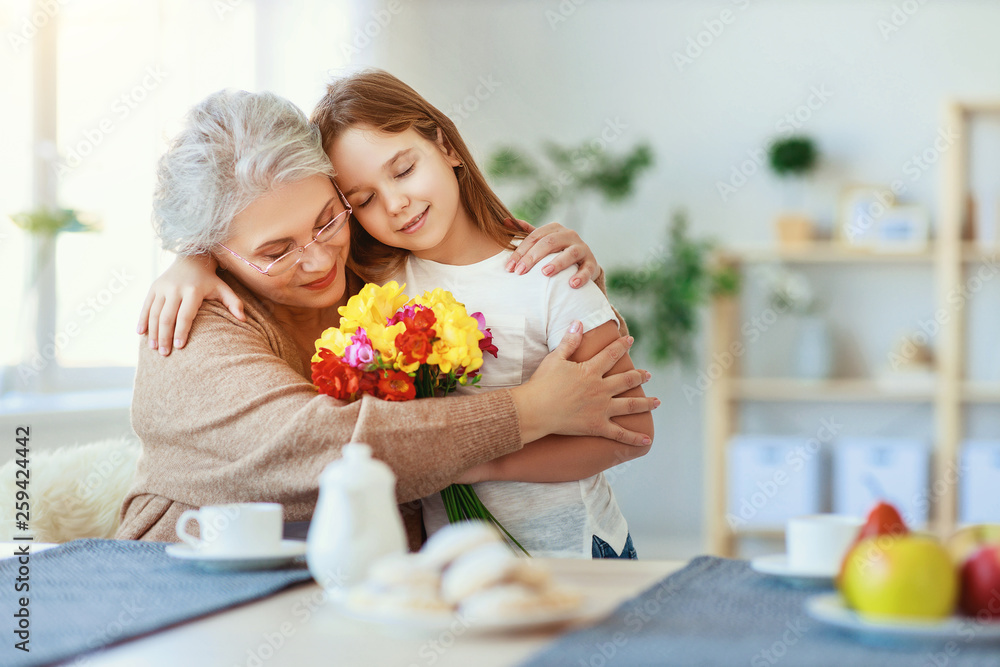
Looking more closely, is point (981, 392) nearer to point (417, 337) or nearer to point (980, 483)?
point (980, 483)

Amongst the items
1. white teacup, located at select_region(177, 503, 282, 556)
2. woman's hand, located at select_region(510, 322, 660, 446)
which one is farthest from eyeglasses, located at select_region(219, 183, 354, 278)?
white teacup, located at select_region(177, 503, 282, 556)

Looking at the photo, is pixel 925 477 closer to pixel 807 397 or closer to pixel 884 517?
pixel 807 397

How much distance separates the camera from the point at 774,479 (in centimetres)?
425

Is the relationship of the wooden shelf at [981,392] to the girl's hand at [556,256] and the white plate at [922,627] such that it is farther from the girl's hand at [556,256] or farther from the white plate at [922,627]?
the white plate at [922,627]

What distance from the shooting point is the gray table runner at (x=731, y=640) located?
2.58 feet

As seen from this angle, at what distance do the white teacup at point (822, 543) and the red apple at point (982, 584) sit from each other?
21 centimetres

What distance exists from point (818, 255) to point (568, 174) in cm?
118

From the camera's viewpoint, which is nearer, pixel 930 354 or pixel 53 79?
pixel 53 79

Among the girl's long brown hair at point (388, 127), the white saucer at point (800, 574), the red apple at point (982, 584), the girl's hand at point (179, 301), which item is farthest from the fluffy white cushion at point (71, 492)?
the red apple at point (982, 584)

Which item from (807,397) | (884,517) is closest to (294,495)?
(884,517)

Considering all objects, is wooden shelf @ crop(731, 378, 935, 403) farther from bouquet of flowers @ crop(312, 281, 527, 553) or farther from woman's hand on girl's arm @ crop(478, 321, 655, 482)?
bouquet of flowers @ crop(312, 281, 527, 553)

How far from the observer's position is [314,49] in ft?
13.5

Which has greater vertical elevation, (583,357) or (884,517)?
(583,357)

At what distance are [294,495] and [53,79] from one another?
222cm
